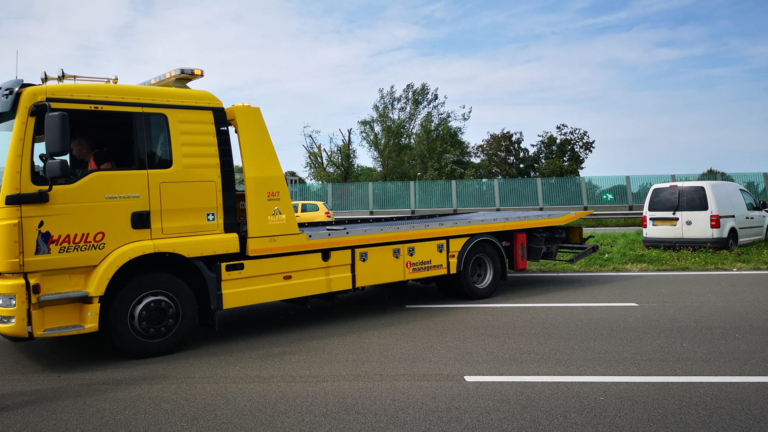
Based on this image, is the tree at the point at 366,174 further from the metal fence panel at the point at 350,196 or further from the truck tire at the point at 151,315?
the truck tire at the point at 151,315

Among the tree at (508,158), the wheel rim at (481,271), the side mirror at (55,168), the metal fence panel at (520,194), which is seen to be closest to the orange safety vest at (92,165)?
the side mirror at (55,168)

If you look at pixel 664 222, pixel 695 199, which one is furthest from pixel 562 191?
pixel 695 199

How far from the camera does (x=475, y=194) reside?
37.8 meters

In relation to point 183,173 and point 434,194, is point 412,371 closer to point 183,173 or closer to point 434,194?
point 183,173

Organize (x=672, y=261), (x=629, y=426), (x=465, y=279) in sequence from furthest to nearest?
1. (x=672, y=261)
2. (x=465, y=279)
3. (x=629, y=426)

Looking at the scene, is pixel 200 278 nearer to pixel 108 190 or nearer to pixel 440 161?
pixel 108 190

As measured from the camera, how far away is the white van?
13211 millimetres

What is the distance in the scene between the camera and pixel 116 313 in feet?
18.9

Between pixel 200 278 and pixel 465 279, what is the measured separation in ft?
13.2

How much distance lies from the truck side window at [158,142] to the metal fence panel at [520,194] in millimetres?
32304

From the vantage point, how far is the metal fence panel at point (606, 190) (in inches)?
1380

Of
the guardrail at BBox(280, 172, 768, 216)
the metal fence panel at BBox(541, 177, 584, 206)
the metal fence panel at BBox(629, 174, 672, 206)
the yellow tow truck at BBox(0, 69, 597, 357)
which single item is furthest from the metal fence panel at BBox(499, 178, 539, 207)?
the yellow tow truck at BBox(0, 69, 597, 357)

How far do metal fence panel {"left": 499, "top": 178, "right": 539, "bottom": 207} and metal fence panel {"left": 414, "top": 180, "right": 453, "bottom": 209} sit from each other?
3428mm

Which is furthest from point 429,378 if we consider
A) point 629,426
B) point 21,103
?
point 21,103
